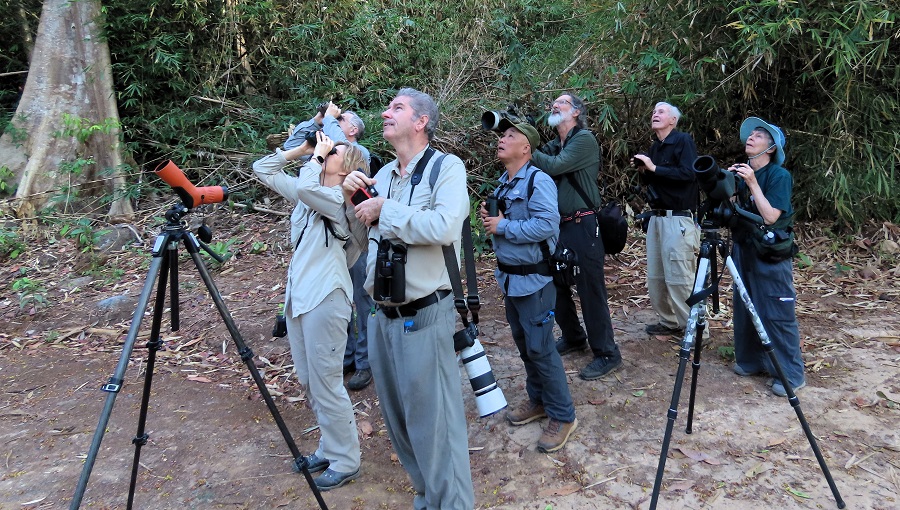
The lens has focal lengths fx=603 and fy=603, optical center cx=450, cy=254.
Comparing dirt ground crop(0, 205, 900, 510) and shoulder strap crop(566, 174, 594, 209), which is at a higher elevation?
shoulder strap crop(566, 174, 594, 209)

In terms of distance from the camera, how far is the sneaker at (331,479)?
3.20 meters

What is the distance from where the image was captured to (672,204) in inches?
183

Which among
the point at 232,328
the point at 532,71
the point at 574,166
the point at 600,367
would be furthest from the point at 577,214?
the point at 532,71

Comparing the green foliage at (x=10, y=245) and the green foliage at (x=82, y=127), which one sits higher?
the green foliage at (x=82, y=127)

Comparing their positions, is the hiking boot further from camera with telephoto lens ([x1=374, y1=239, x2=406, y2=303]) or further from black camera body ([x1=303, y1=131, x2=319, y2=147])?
black camera body ([x1=303, y1=131, x2=319, y2=147])

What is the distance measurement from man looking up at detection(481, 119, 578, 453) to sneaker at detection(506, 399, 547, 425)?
196mm

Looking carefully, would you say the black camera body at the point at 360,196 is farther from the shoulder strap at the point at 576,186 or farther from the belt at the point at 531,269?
the shoulder strap at the point at 576,186

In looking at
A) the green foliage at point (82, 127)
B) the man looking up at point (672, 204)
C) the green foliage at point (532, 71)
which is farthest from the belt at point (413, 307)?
the green foliage at point (82, 127)

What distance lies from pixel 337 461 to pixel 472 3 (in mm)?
7570

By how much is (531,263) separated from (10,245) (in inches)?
265

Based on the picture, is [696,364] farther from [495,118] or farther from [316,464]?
[316,464]

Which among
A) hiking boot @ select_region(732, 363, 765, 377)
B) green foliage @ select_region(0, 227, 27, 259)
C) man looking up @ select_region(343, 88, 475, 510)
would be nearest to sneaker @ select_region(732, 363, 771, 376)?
hiking boot @ select_region(732, 363, 765, 377)

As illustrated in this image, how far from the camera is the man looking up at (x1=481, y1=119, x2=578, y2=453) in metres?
3.39

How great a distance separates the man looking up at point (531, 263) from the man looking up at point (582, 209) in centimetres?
58
